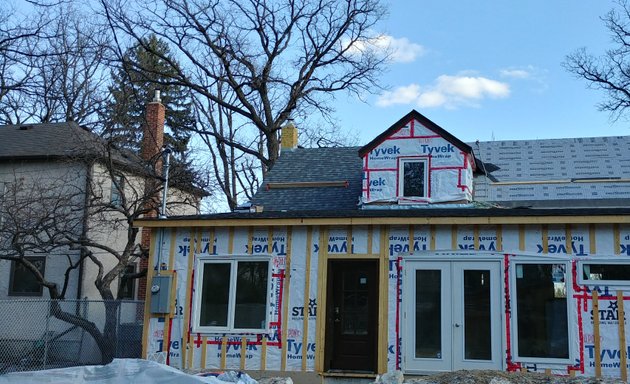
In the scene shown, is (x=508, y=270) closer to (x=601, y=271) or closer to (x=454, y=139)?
(x=601, y=271)

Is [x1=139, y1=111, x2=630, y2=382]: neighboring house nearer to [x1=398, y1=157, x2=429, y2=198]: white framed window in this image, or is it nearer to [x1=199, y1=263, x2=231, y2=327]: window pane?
[x1=199, y1=263, x2=231, y2=327]: window pane

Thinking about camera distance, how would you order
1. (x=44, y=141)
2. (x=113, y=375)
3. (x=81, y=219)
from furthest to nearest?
(x=44, y=141) < (x=81, y=219) < (x=113, y=375)

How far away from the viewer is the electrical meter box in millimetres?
12562

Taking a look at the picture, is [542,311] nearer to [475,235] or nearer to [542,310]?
[542,310]

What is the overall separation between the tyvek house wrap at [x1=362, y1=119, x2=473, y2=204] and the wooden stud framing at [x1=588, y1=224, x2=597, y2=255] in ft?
12.8

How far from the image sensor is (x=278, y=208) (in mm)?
16281

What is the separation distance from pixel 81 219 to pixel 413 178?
8.79 m

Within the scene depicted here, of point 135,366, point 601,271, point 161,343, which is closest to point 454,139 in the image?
point 601,271

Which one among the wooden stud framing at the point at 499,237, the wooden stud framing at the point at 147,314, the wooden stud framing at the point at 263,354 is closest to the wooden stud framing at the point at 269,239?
the wooden stud framing at the point at 263,354

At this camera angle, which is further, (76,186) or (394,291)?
(76,186)

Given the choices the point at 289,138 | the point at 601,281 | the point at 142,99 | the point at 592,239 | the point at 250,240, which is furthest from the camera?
the point at 142,99

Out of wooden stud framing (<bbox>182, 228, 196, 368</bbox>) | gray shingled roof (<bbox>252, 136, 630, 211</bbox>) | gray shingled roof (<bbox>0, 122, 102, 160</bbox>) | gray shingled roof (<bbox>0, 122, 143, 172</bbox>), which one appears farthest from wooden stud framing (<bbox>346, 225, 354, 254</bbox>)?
gray shingled roof (<bbox>0, 122, 102, 160</bbox>)

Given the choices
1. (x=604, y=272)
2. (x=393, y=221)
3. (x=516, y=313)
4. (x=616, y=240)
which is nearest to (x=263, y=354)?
(x=393, y=221)

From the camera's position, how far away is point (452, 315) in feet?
37.7
